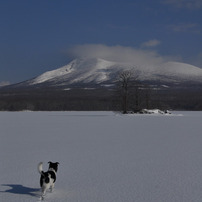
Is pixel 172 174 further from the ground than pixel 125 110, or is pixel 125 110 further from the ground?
pixel 125 110

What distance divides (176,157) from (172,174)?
2.82 m

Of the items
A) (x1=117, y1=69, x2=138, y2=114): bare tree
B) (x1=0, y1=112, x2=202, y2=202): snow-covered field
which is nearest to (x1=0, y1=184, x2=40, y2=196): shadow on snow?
(x1=0, y1=112, x2=202, y2=202): snow-covered field

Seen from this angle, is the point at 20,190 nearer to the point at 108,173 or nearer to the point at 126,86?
the point at 108,173

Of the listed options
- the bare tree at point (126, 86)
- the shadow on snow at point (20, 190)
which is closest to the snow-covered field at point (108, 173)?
the shadow on snow at point (20, 190)

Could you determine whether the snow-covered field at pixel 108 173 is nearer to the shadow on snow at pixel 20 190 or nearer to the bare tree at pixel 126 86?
the shadow on snow at pixel 20 190

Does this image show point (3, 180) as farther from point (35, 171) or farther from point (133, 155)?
point (133, 155)

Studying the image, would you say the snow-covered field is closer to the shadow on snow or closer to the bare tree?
the shadow on snow

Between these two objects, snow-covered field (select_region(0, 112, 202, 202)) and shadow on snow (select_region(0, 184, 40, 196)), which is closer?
snow-covered field (select_region(0, 112, 202, 202))

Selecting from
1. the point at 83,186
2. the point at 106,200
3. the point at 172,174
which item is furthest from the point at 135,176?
the point at 106,200

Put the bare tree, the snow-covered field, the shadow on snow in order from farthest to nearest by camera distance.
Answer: the bare tree, the shadow on snow, the snow-covered field

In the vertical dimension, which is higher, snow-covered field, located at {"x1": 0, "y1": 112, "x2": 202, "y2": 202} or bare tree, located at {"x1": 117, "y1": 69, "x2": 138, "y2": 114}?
bare tree, located at {"x1": 117, "y1": 69, "x2": 138, "y2": 114}

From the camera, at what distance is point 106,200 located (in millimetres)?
6906

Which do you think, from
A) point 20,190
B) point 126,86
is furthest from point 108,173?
point 126,86

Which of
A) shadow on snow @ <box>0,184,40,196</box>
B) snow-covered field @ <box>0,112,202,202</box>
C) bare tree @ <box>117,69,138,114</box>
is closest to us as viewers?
Result: snow-covered field @ <box>0,112,202,202</box>
